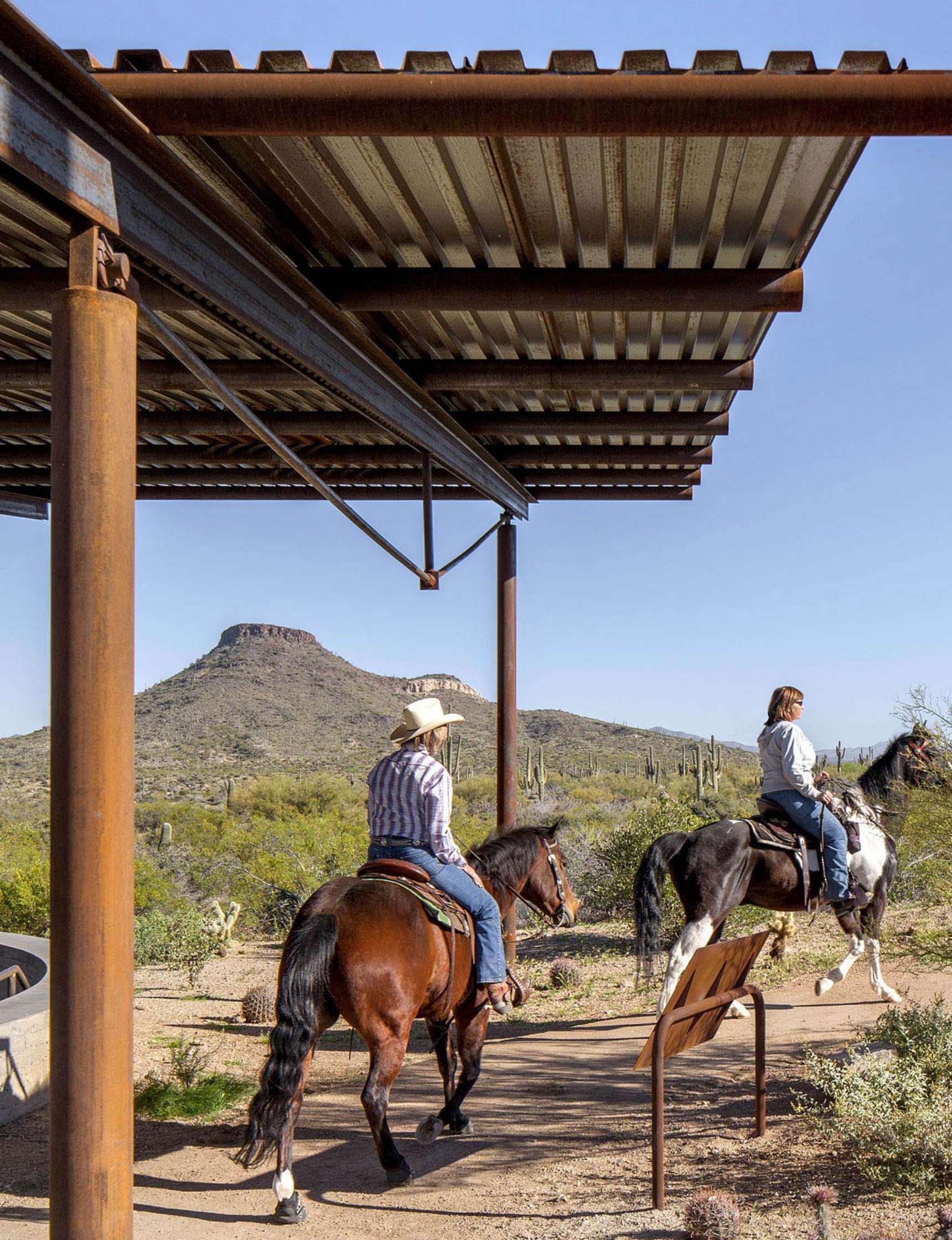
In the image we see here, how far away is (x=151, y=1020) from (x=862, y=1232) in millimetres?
7022

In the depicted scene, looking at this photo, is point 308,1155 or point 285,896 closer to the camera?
point 308,1155

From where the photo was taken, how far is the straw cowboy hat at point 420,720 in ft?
20.3

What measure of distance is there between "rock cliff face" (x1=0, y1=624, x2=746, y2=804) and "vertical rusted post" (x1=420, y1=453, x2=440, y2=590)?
96.1 feet

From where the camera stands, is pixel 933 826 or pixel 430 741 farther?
pixel 933 826

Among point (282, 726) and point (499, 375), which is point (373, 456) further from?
point (282, 726)

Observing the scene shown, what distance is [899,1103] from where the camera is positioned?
5672mm

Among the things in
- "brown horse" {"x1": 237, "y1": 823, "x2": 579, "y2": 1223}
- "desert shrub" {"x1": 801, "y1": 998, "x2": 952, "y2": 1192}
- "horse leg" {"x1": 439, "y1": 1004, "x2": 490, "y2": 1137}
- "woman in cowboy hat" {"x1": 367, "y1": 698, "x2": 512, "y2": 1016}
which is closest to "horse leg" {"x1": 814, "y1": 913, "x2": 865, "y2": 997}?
"desert shrub" {"x1": 801, "y1": 998, "x2": 952, "y2": 1192}

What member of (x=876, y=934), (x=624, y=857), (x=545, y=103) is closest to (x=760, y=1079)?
(x=876, y=934)

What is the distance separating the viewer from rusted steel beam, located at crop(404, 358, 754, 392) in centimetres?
768

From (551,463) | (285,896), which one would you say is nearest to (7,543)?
(285,896)

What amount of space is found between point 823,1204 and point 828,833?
454 centimetres

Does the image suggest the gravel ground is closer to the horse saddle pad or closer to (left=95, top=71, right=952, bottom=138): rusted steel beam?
the horse saddle pad

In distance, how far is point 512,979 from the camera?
21.7 feet

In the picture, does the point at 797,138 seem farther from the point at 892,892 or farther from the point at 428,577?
the point at 892,892
